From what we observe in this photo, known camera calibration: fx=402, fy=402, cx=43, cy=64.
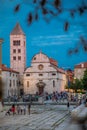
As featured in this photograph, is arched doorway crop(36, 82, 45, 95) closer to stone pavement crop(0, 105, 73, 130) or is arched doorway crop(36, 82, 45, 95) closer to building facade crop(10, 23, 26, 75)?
building facade crop(10, 23, 26, 75)

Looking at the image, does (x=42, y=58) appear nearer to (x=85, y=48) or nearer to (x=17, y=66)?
(x=17, y=66)

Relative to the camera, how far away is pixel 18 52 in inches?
3430

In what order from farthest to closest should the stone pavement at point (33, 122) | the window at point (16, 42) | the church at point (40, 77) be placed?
the window at point (16, 42) → the church at point (40, 77) → the stone pavement at point (33, 122)

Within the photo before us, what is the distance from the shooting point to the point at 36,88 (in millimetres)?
78875

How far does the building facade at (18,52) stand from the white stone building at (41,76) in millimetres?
6609

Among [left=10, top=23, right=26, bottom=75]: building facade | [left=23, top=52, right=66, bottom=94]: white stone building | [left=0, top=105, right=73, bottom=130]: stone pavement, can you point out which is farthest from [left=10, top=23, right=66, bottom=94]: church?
[left=0, top=105, right=73, bottom=130]: stone pavement

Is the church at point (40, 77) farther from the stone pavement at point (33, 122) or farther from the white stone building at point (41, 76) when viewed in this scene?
the stone pavement at point (33, 122)

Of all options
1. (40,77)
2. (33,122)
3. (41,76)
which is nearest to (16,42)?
(40,77)

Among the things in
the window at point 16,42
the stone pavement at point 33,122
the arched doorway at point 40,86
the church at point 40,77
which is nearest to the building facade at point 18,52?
the window at point 16,42

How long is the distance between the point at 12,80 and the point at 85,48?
246 ft

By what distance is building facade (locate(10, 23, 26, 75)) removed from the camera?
85.8 meters

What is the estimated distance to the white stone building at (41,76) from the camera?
7700cm

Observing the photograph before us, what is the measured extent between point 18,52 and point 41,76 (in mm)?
11294

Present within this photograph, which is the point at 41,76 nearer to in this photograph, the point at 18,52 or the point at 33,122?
the point at 18,52
